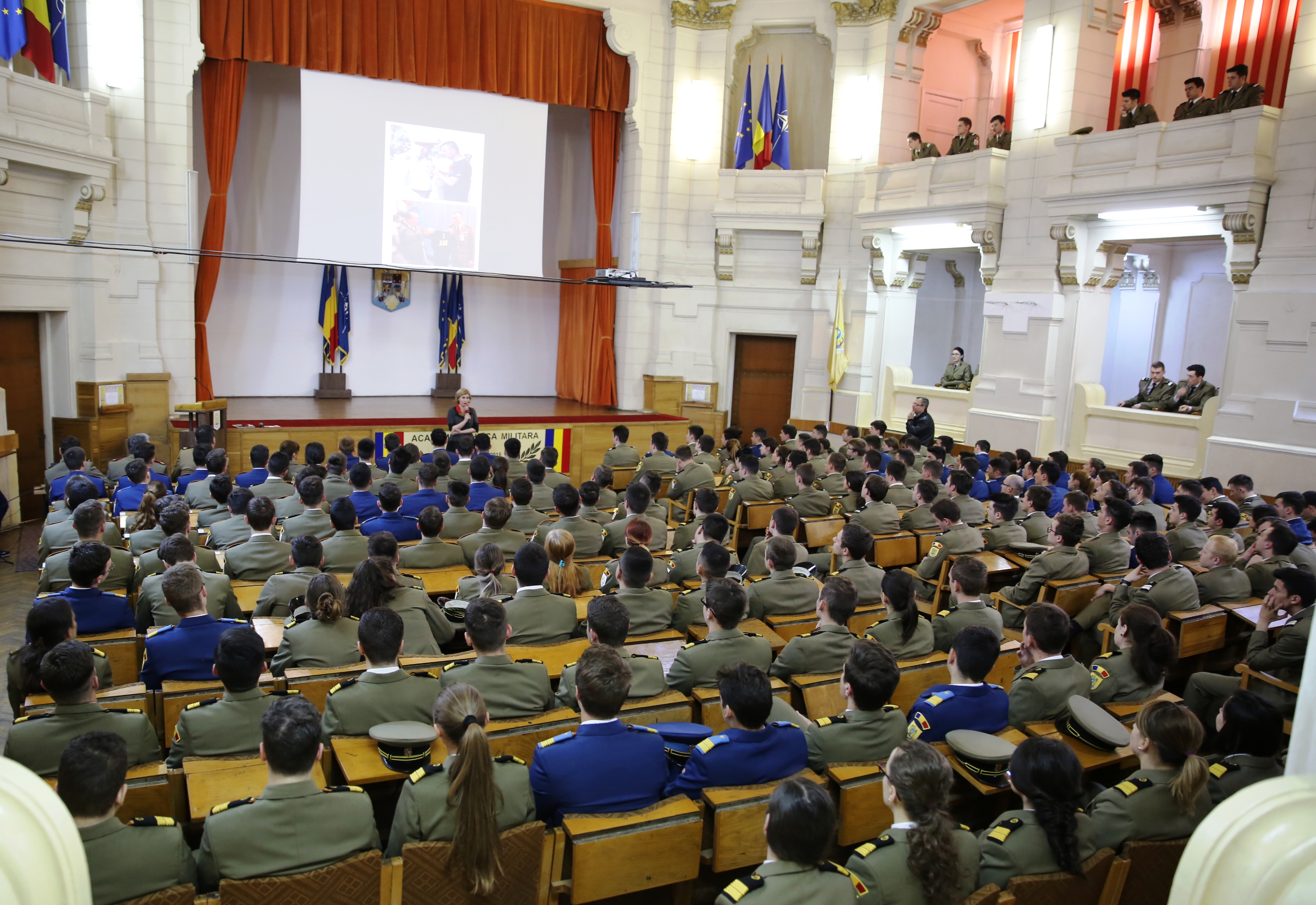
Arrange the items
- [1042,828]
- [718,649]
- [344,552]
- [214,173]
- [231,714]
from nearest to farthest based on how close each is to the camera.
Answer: [1042,828] < [231,714] < [718,649] < [344,552] < [214,173]

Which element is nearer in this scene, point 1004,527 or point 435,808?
point 435,808

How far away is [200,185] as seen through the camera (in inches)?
445

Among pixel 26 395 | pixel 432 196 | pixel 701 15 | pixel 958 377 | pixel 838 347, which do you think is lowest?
pixel 26 395

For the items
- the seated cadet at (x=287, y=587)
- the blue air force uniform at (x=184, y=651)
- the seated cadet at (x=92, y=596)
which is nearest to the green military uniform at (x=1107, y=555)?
the seated cadet at (x=287, y=587)

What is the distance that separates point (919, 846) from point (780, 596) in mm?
2326

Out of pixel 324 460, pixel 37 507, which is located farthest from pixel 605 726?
pixel 37 507

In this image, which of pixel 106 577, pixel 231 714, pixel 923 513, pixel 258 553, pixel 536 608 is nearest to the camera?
pixel 231 714

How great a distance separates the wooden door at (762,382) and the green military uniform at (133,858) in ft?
39.0

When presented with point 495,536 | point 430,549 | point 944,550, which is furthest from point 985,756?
point 430,549

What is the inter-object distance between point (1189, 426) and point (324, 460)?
891 centimetres

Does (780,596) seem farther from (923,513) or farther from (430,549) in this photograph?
(923,513)

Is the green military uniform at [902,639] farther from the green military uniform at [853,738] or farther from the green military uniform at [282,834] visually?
the green military uniform at [282,834]

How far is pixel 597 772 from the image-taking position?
8.31ft

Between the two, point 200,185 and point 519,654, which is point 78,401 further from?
point 519,654
